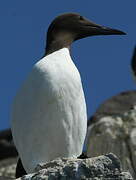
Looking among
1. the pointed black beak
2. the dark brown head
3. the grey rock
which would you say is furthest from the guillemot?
the grey rock

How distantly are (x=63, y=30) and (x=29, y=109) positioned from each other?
1657mm

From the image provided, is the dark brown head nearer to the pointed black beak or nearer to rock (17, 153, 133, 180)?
the pointed black beak

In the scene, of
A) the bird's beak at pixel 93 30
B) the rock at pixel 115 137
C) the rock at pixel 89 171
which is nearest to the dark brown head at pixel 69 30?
the bird's beak at pixel 93 30

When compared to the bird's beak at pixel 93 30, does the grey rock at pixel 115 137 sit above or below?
below

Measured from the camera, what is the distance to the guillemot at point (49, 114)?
7.84 metres

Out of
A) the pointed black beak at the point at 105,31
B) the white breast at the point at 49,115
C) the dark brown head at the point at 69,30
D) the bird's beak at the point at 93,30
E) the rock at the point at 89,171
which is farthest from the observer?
the pointed black beak at the point at 105,31

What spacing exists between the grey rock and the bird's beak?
5.27 metres

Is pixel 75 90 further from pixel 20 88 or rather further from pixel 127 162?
pixel 127 162

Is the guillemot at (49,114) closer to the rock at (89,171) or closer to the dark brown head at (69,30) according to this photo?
the dark brown head at (69,30)

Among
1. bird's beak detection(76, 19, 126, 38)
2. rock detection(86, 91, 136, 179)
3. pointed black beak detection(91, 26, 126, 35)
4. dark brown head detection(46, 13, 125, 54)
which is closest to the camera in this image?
dark brown head detection(46, 13, 125, 54)

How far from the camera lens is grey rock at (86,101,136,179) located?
15055mm

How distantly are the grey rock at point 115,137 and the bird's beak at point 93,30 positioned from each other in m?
5.27

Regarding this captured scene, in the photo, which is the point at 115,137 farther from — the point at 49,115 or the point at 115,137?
the point at 49,115

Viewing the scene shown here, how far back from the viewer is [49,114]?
7.83 meters
